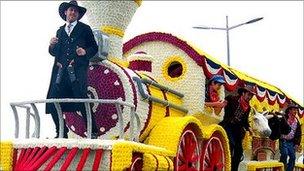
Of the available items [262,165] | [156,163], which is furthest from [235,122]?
[156,163]

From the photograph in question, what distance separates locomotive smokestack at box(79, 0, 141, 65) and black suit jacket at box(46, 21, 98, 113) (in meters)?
0.68

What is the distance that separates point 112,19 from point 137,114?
133cm

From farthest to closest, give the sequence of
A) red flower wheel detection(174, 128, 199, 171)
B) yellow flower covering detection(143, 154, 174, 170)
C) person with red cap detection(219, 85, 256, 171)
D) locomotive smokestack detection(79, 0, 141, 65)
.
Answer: person with red cap detection(219, 85, 256, 171)
locomotive smokestack detection(79, 0, 141, 65)
red flower wheel detection(174, 128, 199, 171)
yellow flower covering detection(143, 154, 174, 170)

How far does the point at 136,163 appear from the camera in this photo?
5.32 meters

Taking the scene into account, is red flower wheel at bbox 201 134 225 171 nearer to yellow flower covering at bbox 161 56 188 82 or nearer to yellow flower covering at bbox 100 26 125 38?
yellow flower covering at bbox 161 56 188 82

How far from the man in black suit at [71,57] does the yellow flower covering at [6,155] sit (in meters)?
0.74

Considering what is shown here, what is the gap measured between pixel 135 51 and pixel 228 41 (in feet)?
26.5

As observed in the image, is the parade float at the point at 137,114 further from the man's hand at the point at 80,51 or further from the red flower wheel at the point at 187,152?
the man's hand at the point at 80,51

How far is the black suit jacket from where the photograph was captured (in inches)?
236

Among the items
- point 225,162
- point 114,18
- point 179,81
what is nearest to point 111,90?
point 114,18

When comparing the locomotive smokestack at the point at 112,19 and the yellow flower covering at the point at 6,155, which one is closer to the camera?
the yellow flower covering at the point at 6,155

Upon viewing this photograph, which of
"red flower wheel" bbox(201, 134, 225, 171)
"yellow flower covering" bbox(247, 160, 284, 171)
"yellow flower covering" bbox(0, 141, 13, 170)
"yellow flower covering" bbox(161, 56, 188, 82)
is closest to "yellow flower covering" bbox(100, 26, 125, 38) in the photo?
"yellow flower covering" bbox(161, 56, 188, 82)

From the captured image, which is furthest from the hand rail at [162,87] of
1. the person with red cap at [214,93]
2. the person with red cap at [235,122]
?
the person with red cap at [235,122]

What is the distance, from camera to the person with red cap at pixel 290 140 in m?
9.71
